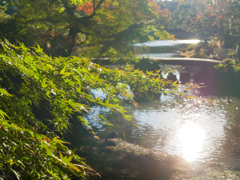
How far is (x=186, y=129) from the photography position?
47.5 ft

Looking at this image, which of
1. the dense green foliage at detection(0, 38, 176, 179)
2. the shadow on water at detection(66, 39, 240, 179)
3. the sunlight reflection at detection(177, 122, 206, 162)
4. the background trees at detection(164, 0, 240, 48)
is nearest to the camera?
the dense green foliage at detection(0, 38, 176, 179)

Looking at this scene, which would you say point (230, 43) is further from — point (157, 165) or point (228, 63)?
point (157, 165)

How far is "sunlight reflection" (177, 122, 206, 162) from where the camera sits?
11445 millimetres

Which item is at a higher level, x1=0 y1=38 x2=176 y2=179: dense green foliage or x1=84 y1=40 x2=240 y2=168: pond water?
x1=0 y1=38 x2=176 y2=179: dense green foliage

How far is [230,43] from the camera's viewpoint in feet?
141

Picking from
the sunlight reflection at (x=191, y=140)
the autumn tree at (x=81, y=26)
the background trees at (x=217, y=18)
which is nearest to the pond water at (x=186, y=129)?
the sunlight reflection at (x=191, y=140)

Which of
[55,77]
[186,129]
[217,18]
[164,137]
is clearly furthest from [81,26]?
[217,18]

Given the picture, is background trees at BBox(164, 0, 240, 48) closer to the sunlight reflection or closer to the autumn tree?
the autumn tree

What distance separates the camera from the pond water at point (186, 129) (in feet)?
37.8

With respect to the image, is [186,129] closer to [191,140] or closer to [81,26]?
[191,140]

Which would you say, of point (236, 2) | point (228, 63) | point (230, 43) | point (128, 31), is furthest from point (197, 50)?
point (128, 31)

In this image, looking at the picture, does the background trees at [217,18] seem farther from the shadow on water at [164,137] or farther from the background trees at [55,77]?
the background trees at [55,77]

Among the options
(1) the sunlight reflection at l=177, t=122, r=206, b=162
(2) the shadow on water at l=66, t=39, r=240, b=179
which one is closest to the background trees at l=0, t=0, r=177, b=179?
(2) the shadow on water at l=66, t=39, r=240, b=179

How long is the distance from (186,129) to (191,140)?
1538mm
